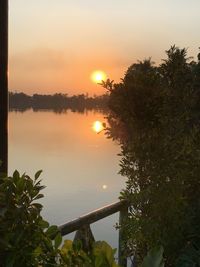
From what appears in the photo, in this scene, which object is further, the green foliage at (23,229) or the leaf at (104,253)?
the green foliage at (23,229)

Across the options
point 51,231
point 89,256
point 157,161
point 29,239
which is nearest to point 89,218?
point 157,161

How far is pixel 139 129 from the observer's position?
4.74 meters

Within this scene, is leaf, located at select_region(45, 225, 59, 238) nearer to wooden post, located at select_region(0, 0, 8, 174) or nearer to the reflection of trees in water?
wooden post, located at select_region(0, 0, 8, 174)

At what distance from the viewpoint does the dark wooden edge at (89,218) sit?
14.8 feet

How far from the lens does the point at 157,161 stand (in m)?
4.65

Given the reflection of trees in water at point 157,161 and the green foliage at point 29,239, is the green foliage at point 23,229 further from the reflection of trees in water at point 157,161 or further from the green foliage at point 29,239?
the reflection of trees in water at point 157,161

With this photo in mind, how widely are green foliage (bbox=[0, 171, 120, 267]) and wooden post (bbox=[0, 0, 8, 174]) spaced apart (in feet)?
2.51

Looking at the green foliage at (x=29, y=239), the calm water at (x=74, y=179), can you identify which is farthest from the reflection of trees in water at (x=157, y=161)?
the calm water at (x=74, y=179)

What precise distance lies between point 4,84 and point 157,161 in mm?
1849

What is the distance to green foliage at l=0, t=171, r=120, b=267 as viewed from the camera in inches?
90.3

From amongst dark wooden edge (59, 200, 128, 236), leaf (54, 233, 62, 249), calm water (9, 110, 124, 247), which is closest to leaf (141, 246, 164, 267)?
leaf (54, 233, 62, 249)

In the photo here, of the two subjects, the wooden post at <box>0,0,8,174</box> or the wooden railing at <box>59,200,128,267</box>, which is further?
the wooden railing at <box>59,200,128,267</box>

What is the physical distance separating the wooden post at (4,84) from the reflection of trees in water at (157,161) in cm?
168

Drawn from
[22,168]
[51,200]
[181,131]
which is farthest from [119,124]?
[22,168]
